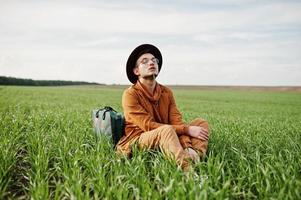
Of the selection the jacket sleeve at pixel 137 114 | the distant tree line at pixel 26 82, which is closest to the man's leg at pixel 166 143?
the jacket sleeve at pixel 137 114

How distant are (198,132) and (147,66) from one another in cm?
117

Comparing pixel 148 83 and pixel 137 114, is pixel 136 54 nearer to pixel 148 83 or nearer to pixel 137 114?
pixel 148 83

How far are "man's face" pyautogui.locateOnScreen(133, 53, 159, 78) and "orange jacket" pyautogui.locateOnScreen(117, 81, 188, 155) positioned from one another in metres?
0.19

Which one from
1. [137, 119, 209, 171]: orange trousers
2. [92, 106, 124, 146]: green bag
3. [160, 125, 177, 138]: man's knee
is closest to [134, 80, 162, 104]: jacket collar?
[92, 106, 124, 146]: green bag

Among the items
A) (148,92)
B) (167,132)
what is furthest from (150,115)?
(167,132)

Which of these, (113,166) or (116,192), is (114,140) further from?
(116,192)

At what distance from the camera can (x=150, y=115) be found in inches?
→ 203

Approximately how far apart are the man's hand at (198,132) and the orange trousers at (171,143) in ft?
0.20

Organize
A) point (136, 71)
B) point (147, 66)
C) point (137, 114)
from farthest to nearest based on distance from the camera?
point (136, 71) < point (147, 66) < point (137, 114)

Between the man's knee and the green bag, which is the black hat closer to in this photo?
the green bag

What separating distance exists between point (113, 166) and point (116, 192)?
2.97ft

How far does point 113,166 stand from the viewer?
14.0 ft

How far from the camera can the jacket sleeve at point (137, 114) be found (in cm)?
500

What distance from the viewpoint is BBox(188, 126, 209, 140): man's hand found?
499 cm
